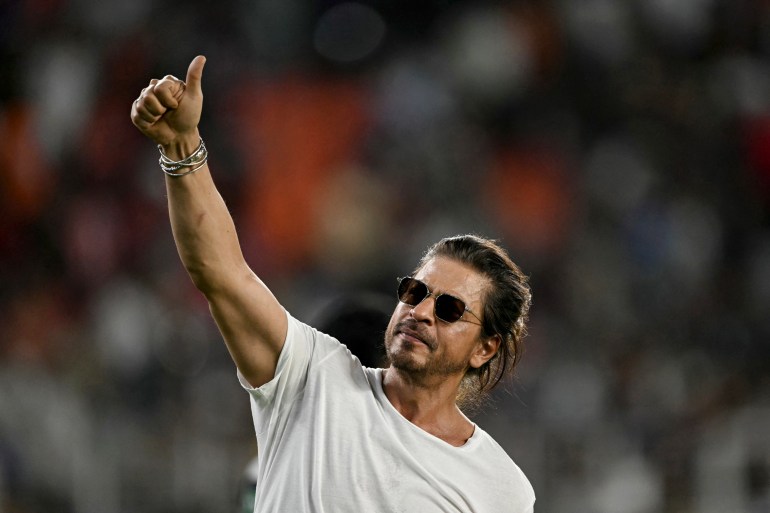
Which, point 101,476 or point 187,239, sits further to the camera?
point 101,476

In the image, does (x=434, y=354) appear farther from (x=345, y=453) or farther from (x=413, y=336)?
(x=345, y=453)

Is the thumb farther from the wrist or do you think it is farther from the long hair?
the long hair

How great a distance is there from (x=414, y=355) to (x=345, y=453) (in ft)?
1.26

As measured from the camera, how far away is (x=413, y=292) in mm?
3119

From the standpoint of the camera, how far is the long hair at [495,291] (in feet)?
10.7

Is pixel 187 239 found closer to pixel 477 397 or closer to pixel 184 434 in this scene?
pixel 477 397

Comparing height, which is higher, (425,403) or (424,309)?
(424,309)

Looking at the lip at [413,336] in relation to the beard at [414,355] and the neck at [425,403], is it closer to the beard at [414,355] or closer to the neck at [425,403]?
the beard at [414,355]

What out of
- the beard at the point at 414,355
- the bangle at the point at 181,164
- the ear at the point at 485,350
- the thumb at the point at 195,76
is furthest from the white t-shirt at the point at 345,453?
the thumb at the point at 195,76

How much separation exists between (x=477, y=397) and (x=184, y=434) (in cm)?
336

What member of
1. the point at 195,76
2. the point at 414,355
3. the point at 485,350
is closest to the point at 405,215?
the point at 485,350

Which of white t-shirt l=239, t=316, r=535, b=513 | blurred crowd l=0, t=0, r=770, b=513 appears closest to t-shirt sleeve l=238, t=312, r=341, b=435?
white t-shirt l=239, t=316, r=535, b=513

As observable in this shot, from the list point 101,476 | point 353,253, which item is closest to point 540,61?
point 353,253

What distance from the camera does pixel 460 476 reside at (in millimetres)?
2908
